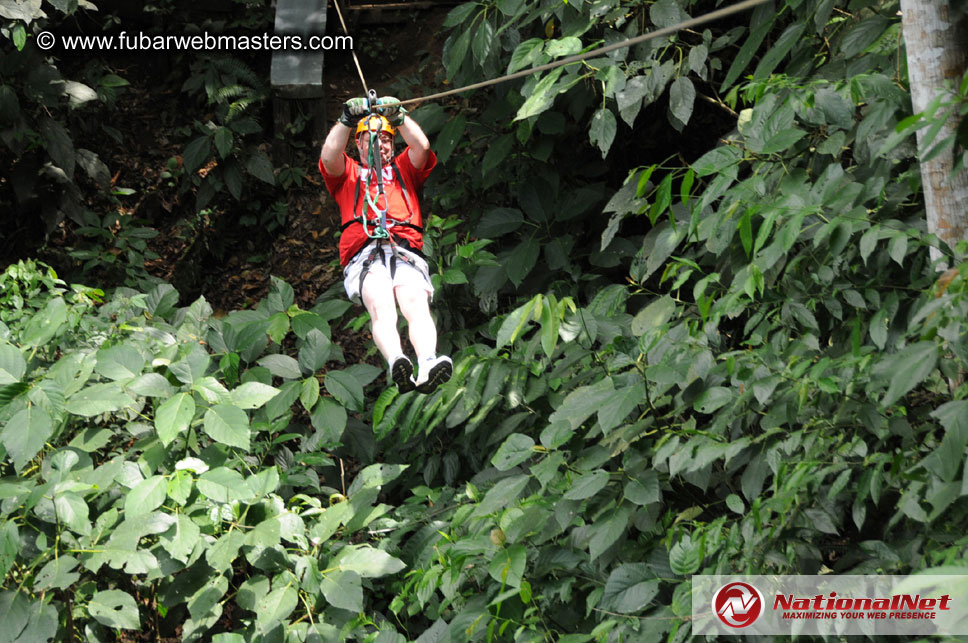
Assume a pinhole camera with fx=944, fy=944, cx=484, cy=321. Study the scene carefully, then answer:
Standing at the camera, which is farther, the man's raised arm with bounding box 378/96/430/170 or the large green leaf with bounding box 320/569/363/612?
the large green leaf with bounding box 320/569/363/612

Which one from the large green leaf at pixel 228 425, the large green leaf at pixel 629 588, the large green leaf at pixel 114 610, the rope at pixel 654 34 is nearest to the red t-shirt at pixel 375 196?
the rope at pixel 654 34

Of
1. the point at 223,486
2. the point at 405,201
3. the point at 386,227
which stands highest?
the point at 405,201

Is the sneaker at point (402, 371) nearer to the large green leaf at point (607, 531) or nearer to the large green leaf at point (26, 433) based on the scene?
the large green leaf at point (607, 531)

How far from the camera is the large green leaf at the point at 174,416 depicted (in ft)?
12.6

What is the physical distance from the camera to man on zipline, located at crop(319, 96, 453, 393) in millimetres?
3904

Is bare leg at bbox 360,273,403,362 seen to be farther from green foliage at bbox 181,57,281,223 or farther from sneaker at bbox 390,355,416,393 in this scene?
green foliage at bbox 181,57,281,223

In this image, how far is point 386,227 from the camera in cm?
399

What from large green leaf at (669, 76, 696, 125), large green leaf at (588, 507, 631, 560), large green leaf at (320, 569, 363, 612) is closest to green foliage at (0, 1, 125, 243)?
large green leaf at (320, 569, 363, 612)

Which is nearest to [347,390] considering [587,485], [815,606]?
[587,485]

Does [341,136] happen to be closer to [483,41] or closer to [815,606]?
[483,41]

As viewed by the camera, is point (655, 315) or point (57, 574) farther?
point (655, 315)

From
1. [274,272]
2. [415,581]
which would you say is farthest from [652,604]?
[274,272]

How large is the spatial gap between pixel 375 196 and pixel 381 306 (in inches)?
19.1

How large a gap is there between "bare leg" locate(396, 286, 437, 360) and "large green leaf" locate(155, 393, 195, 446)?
958 millimetres
